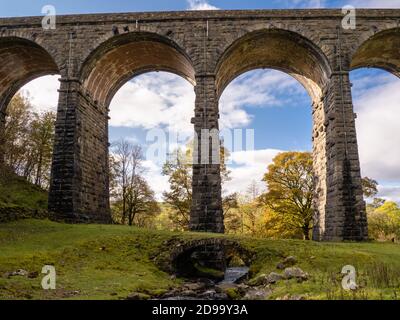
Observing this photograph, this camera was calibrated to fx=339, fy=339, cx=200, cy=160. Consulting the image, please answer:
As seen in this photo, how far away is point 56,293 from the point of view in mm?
7176

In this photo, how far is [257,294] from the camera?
7.90 meters

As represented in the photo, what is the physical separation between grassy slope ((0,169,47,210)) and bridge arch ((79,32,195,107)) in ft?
22.1

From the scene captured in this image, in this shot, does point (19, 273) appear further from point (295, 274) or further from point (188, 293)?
point (295, 274)

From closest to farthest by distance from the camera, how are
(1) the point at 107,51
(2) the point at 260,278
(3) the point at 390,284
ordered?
(3) the point at 390,284 → (2) the point at 260,278 → (1) the point at 107,51

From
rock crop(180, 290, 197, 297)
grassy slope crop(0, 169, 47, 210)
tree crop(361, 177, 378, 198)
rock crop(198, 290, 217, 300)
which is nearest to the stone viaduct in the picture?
grassy slope crop(0, 169, 47, 210)

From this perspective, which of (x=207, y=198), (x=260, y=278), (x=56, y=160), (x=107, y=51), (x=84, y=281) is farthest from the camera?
(x=107, y=51)

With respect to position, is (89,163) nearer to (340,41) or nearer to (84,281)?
(84,281)

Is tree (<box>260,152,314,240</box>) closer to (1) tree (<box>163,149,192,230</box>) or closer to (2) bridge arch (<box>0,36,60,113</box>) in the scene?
(1) tree (<box>163,149,192,230</box>)

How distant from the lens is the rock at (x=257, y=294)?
749 cm

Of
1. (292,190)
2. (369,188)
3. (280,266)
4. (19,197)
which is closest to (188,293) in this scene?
(280,266)

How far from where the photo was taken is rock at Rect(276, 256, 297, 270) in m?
10.1

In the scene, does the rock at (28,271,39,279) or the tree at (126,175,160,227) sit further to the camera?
the tree at (126,175,160,227)
